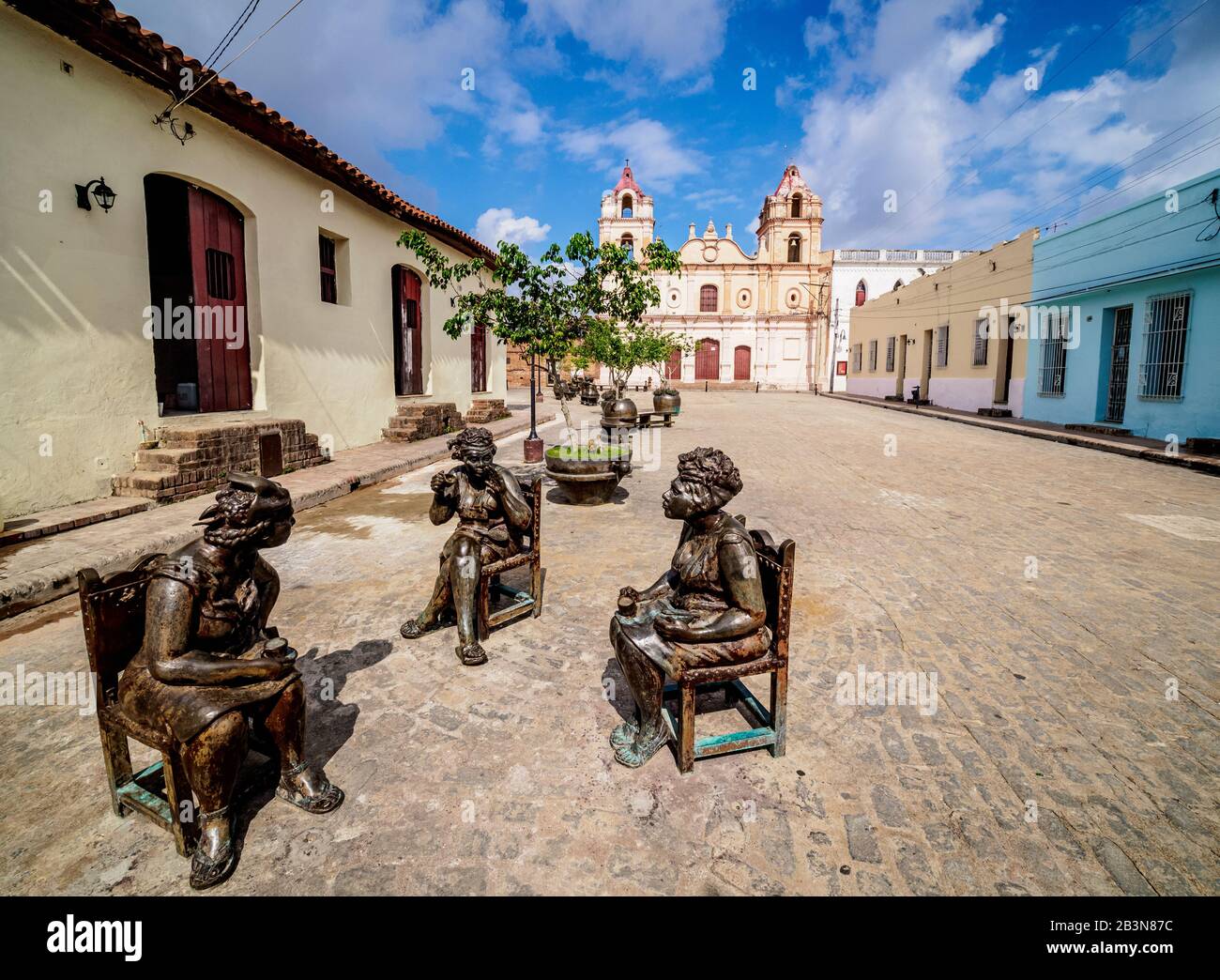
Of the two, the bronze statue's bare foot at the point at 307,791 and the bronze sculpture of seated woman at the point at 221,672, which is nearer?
the bronze sculpture of seated woman at the point at 221,672

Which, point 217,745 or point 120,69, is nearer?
point 217,745

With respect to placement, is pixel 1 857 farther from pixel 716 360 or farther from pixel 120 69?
pixel 716 360

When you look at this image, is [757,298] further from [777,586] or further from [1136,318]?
[777,586]

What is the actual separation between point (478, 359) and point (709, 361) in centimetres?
2946

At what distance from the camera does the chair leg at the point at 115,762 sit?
87.2 inches

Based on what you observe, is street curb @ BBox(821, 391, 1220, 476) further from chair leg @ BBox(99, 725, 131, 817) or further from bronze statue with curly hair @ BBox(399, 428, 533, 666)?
chair leg @ BBox(99, 725, 131, 817)

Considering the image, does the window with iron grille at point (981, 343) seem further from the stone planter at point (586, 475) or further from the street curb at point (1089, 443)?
the stone planter at point (586, 475)

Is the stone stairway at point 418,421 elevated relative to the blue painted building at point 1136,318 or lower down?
lower down

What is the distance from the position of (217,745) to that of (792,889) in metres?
1.86

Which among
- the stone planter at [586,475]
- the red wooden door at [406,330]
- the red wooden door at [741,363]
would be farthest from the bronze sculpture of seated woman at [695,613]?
the red wooden door at [741,363]

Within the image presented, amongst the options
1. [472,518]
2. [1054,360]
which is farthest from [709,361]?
[472,518]

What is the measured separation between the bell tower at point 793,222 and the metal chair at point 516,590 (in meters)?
44.0

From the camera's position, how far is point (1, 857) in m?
2.07
